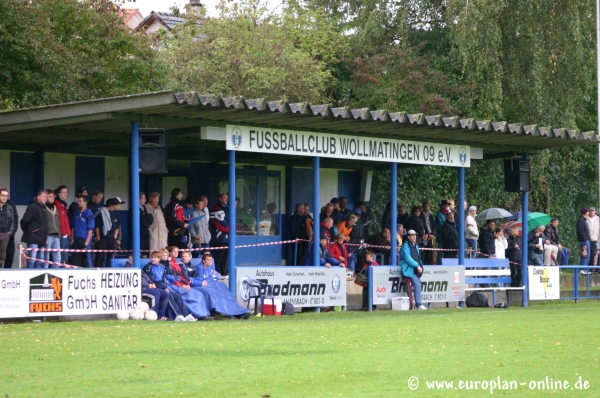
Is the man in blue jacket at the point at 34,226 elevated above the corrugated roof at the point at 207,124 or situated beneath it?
situated beneath

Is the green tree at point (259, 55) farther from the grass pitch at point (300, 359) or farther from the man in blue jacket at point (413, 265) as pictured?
the grass pitch at point (300, 359)

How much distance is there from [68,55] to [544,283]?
44.6ft

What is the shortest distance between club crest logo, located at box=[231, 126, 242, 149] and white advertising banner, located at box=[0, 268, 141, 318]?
2.94 metres

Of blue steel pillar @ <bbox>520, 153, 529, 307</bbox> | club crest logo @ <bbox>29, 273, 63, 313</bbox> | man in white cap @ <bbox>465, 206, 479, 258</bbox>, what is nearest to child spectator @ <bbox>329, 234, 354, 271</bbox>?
man in white cap @ <bbox>465, 206, 479, 258</bbox>

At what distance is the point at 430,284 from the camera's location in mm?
22562

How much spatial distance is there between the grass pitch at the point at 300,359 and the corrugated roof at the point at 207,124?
3.33 meters

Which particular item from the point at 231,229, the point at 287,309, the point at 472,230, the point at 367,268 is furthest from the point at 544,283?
the point at 231,229

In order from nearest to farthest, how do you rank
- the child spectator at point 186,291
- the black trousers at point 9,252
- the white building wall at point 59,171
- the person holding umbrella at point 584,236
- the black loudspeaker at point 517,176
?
the child spectator at point 186,291 < the black trousers at point 9,252 < the white building wall at point 59,171 < the black loudspeaker at point 517,176 < the person holding umbrella at point 584,236

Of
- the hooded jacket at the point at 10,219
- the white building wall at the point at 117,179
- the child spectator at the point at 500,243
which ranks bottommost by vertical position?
the child spectator at the point at 500,243

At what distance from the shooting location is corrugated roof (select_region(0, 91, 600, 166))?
55.3 ft

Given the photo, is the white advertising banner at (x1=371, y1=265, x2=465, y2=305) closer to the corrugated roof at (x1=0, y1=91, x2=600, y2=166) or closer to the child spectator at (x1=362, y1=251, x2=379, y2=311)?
the child spectator at (x1=362, y1=251, x2=379, y2=311)

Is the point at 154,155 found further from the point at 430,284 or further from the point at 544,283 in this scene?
the point at 544,283

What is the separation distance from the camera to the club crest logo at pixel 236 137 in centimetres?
1870

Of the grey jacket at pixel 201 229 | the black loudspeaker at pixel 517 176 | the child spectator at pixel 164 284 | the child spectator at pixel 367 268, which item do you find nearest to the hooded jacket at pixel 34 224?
the child spectator at pixel 164 284
